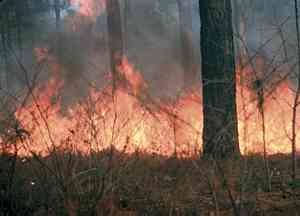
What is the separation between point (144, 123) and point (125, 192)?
6.05 m

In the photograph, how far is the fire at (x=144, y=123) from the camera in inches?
283

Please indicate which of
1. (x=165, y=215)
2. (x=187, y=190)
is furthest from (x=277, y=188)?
(x=165, y=215)

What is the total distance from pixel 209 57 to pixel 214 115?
90 centimetres

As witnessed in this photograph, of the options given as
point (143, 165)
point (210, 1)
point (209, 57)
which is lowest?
point (143, 165)

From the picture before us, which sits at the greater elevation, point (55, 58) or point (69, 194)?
point (55, 58)

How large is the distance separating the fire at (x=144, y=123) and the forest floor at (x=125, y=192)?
528 mm

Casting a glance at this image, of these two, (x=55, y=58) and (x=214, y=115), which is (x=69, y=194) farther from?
(x=55, y=58)

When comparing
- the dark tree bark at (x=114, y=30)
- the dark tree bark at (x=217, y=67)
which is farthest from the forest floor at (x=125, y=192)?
the dark tree bark at (x=114, y=30)

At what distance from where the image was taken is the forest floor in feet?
15.5

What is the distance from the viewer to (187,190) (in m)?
5.53

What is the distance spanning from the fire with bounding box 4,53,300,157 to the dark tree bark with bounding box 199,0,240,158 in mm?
321

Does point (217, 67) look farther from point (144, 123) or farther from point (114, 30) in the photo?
point (114, 30)

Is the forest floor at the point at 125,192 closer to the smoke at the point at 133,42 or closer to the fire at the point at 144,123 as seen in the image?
the fire at the point at 144,123

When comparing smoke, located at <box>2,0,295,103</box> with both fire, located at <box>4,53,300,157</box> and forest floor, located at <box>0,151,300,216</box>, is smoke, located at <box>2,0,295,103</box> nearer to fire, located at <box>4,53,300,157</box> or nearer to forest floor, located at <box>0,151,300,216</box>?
fire, located at <box>4,53,300,157</box>
